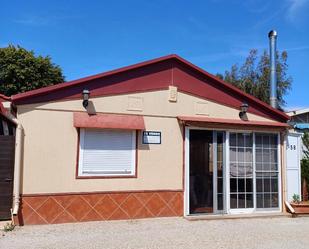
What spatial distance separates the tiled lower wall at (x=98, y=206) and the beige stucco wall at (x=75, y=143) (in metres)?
0.17

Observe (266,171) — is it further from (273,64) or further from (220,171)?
(273,64)

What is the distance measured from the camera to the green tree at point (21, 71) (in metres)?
26.4

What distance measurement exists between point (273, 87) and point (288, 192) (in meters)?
3.80

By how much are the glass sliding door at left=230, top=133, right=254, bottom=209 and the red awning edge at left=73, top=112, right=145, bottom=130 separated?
2.86m

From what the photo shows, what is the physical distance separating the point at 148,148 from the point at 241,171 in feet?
9.38

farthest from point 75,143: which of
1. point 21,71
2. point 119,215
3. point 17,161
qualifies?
Result: point 21,71

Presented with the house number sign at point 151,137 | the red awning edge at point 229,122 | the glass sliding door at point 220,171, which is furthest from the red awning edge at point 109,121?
the glass sliding door at point 220,171

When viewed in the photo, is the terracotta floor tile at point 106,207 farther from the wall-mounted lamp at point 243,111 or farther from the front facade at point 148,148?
the wall-mounted lamp at point 243,111

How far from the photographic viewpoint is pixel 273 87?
14.2 meters

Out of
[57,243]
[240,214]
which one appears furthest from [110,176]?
[240,214]

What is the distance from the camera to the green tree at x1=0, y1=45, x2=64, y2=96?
26.4 m

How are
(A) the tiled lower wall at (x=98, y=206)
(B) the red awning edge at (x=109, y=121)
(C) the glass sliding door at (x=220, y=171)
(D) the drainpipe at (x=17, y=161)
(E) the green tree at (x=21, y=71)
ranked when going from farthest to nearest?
(E) the green tree at (x=21, y=71), (C) the glass sliding door at (x=220, y=171), (B) the red awning edge at (x=109, y=121), (A) the tiled lower wall at (x=98, y=206), (D) the drainpipe at (x=17, y=161)

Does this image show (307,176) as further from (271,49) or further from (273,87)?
(271,49)

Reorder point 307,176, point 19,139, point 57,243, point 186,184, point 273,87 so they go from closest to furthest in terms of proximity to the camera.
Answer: point 57,243 < point 19,139 < point 186,184 < point 307,176 < point 273,87
